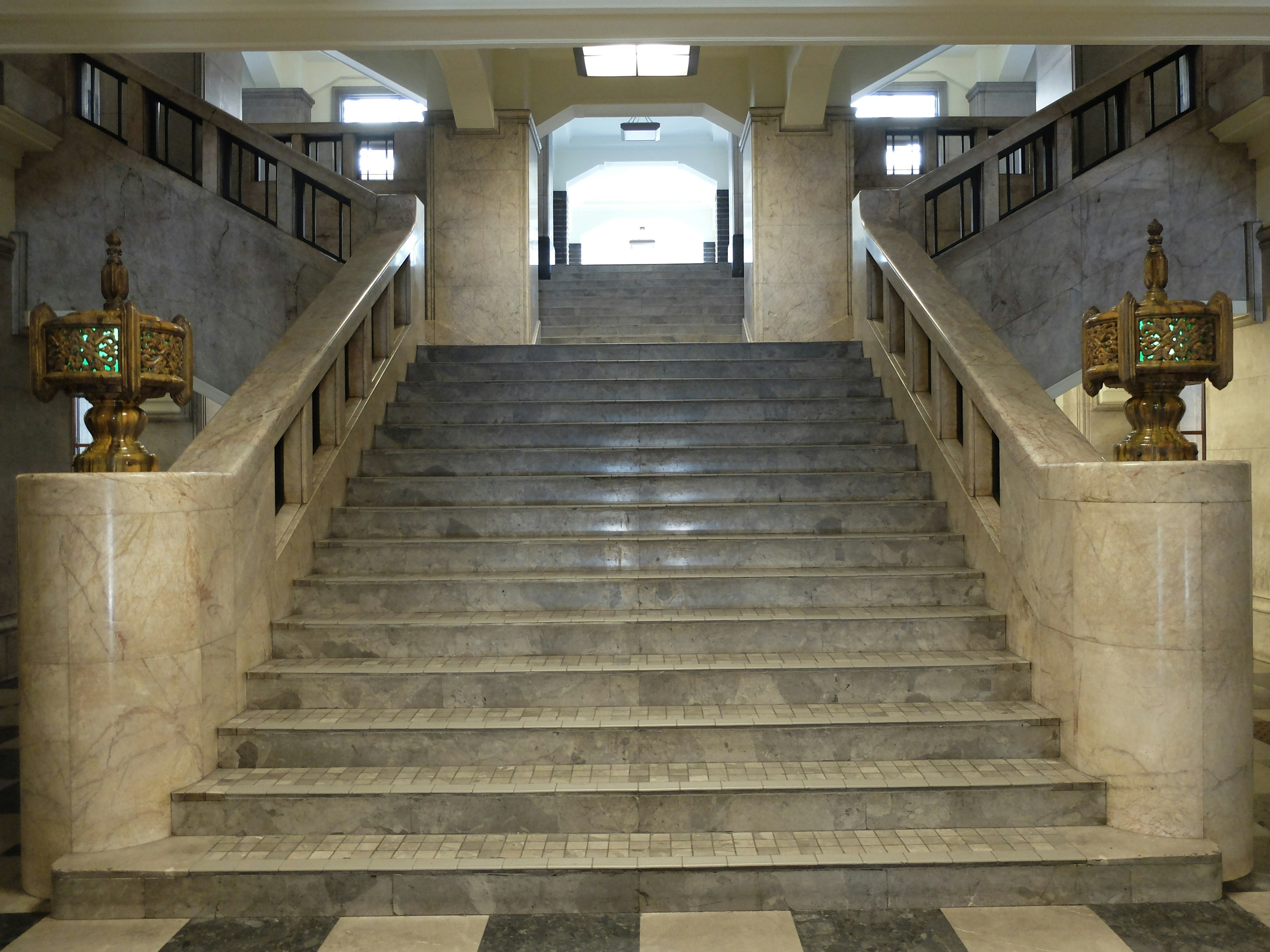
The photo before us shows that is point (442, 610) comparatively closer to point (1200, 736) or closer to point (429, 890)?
point (429, 890)

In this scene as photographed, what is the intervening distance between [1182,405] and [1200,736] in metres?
1.10

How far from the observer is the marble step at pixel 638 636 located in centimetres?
376

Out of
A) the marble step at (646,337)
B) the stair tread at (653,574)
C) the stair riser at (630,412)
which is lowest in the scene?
the stair tread at (653,574)

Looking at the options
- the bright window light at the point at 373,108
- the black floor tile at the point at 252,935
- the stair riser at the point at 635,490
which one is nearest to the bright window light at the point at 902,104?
the bright window light at the point at 373,108

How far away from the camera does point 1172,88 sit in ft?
26.5

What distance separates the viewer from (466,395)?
232 inches

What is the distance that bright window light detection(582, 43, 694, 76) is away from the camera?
9016mm

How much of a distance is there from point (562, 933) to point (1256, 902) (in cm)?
204

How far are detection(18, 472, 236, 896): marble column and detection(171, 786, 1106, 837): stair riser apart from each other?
20cm

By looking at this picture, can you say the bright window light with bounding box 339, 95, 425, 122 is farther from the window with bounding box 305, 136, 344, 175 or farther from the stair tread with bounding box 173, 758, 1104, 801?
the stair tread with bounding box 173, 758, 1104, 801

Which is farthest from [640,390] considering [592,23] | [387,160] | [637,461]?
[387,160]

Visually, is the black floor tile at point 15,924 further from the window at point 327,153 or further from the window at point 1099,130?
the window at point 327,153

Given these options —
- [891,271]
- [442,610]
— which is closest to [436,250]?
[891,271]

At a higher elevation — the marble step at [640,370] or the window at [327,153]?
the window at [327,153]
